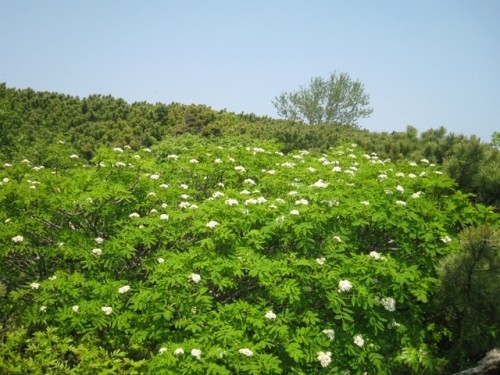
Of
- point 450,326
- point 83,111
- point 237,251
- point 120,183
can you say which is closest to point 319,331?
point 237,251

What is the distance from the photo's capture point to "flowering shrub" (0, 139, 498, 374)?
191 inches

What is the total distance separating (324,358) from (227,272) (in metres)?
1.69

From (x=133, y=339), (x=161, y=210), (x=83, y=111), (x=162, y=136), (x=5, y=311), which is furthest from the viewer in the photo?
(x=83, y=111)

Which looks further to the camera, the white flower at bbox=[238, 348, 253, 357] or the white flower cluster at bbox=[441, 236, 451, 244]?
the white flower cluster at bbox=[441, 236, 451, 244]

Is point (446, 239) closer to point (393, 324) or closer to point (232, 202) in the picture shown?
Answer: point (393, 324)

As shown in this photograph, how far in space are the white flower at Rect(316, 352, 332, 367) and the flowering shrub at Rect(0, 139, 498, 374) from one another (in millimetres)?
12

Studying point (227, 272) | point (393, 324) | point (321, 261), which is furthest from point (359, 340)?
point (227, 272)

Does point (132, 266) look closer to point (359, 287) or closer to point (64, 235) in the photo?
point (64, 235)

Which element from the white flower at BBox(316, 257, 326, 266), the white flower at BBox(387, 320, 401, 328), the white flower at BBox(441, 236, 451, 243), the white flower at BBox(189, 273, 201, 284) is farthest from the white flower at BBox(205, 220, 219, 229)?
the white flower at BBox(441, 236, 451, 243)

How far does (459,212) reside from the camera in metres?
6.80

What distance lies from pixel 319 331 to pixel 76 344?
11.7ft

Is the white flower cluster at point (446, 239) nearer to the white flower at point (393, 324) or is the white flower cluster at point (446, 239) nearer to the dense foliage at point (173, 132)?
the white flower at point (393, 324)

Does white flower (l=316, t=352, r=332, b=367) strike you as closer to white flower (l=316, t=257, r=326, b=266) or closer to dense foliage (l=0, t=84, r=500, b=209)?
white flower (l=316, t=257, r=326, b=266)

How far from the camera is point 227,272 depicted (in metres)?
5.33
